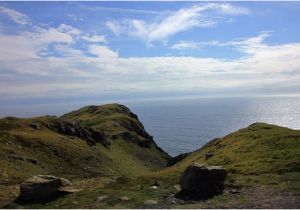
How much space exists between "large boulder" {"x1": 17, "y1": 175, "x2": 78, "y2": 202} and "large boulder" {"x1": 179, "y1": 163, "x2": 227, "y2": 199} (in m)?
9.67

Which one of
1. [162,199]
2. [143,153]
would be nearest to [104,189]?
[162,199]

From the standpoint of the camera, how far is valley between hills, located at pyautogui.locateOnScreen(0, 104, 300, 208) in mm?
27989

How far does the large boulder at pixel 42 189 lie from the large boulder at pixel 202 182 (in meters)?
9.67

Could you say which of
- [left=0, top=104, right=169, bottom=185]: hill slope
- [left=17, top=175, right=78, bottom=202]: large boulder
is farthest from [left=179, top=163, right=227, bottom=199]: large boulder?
[left=0, top=104, right=169, bottom=185]: hill slope

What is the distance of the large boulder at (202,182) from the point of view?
96.5 feet

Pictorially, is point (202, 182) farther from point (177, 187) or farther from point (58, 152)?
point (58, 152)

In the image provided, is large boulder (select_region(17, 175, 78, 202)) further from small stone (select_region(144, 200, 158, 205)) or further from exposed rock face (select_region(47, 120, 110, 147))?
exposed rock face (select_region(47, 120, 110, 147))

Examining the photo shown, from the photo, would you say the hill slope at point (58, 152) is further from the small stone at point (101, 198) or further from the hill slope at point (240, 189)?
the small stone at point (101, 198)

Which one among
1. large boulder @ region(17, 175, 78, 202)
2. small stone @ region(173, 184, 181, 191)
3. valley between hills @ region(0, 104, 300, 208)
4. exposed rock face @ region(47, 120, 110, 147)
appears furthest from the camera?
exposed rock face @ region(47, 120, 110, 147)

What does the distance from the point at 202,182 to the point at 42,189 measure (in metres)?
12.6

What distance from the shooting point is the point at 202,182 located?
98.1 ft

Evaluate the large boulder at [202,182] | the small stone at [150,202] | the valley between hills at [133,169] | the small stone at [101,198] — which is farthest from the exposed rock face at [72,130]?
the small stone at [150,202]

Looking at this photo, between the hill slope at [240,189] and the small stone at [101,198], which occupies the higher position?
the hill slope at [240,189]

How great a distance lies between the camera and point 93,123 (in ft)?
563
